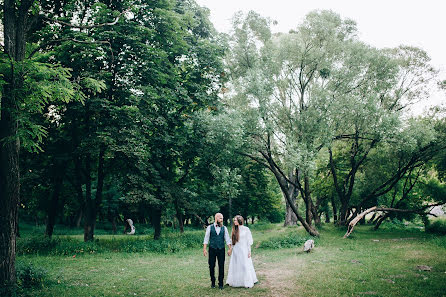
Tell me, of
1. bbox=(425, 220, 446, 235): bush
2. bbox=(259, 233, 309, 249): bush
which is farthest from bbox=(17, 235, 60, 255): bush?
bbox=(425, 220, 446, 235): bush

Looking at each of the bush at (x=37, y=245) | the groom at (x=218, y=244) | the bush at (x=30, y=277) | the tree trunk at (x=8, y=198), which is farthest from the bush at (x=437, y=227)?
the tree trunk at (x=8, y=198)

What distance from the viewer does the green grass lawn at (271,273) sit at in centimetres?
759

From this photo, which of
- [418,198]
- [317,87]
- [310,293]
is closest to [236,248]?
[310,293]

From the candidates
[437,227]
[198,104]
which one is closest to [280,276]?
[198,104]

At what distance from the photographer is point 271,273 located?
→ 1009cm

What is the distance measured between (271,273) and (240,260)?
7.94ft

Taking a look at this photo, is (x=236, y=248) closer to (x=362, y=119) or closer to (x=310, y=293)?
(x=310, y=293)

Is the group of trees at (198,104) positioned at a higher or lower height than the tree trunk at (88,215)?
higher

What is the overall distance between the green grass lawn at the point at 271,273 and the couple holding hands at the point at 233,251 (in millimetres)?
344

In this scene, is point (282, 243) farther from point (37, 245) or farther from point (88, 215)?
point (37, 245)

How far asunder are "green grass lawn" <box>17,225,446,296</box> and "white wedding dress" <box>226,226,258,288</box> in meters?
0.30

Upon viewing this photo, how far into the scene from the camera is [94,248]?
14727 millimetres

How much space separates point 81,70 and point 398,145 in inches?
713

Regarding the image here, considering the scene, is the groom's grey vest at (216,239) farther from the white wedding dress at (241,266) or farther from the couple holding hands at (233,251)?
the white wedding dress at (241,266)
